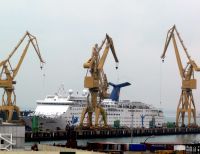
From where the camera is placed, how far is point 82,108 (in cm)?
13938

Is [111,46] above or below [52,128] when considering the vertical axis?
above

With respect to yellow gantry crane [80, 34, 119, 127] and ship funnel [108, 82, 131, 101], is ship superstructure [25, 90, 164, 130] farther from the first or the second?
yellow gantry crane [80, 34, 119, 127]

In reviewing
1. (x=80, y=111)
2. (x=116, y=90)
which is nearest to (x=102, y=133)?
(x=80, y=111)

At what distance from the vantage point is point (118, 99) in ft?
512

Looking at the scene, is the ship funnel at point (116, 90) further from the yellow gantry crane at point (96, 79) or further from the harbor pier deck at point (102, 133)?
the yellow gantry crane at point (96, 79)

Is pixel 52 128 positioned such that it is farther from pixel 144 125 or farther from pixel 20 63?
pixel 144 125

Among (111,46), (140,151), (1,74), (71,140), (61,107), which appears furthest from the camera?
(61,107)

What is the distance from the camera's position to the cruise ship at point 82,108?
129625 millimetres

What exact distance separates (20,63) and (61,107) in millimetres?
26263

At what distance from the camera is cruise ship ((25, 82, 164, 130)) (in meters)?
130

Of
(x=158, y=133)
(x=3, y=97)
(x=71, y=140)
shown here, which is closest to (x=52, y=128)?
(x=3, y=97)

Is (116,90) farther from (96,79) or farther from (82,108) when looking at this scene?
(96,79)

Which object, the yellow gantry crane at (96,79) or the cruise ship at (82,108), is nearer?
the yellow gantry crane at (96,79)

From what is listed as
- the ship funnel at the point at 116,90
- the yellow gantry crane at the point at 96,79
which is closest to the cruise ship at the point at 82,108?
the ship funnel at the point at 116,90
